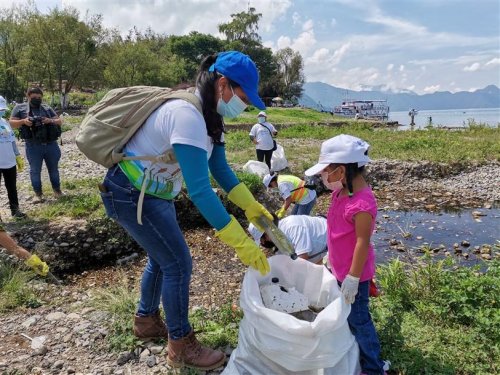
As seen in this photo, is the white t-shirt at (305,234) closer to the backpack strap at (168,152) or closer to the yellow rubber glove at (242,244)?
the yellow rubber glove at (242,244)

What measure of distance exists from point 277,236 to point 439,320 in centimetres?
153

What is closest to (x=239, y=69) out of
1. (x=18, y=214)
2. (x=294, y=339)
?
(x=294, y=339)

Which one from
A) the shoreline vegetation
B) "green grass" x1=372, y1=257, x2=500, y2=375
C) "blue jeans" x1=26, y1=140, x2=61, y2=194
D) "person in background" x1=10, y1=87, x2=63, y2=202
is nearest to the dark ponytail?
the shoreline vegetation

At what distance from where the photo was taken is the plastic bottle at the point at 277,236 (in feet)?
7.75

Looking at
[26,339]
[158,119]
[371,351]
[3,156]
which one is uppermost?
[158,119]

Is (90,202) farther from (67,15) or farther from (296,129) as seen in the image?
(67,15)

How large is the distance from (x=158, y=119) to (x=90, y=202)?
4281 millimetres

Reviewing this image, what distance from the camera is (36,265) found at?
3.89 metres

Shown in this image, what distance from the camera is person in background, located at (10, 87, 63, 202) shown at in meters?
5.59

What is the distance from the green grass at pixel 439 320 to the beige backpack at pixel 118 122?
6.49ft

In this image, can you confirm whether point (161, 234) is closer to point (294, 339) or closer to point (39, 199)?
point (294, 339)

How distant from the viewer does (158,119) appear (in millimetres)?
1961

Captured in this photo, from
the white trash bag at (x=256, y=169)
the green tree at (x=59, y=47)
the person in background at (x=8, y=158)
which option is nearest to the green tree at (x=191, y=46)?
the green tree at (x=59, y=47)

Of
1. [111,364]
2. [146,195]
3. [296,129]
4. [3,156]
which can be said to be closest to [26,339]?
[111,364]
